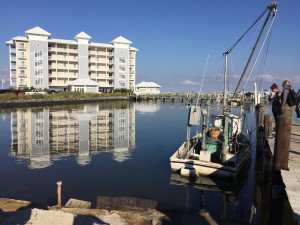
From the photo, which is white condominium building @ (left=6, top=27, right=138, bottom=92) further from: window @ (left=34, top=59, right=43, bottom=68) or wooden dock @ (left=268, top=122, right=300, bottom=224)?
wooden dock @ (left=268, top=122, right=300, bottom=224)

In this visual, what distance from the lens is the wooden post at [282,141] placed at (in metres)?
9.63

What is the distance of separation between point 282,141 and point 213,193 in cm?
617

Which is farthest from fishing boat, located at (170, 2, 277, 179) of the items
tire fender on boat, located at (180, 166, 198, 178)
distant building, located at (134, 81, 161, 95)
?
distant building, located at (134, 81, 161, 95)

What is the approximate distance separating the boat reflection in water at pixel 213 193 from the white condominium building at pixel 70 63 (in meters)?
83.5

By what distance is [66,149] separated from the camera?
25484 mm

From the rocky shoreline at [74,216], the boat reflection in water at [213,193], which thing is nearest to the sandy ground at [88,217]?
the rocky shoreline at [74,216]

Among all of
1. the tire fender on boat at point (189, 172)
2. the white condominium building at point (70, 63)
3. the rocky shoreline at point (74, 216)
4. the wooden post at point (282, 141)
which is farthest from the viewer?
the white condominium building at point (70, 63)

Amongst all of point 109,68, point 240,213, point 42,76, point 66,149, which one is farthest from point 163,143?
point 109,68

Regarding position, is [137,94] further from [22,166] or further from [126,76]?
[22,166]

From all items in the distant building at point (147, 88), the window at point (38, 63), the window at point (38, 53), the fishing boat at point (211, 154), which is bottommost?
the fishing boat at point (211, 154)

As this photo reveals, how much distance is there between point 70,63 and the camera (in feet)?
331

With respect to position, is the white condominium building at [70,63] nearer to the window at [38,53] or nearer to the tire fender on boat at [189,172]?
the window at [38,53]

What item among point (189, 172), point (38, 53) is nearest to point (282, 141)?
point (189, 172)

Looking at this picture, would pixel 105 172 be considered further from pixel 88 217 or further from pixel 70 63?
pixel 70 63
